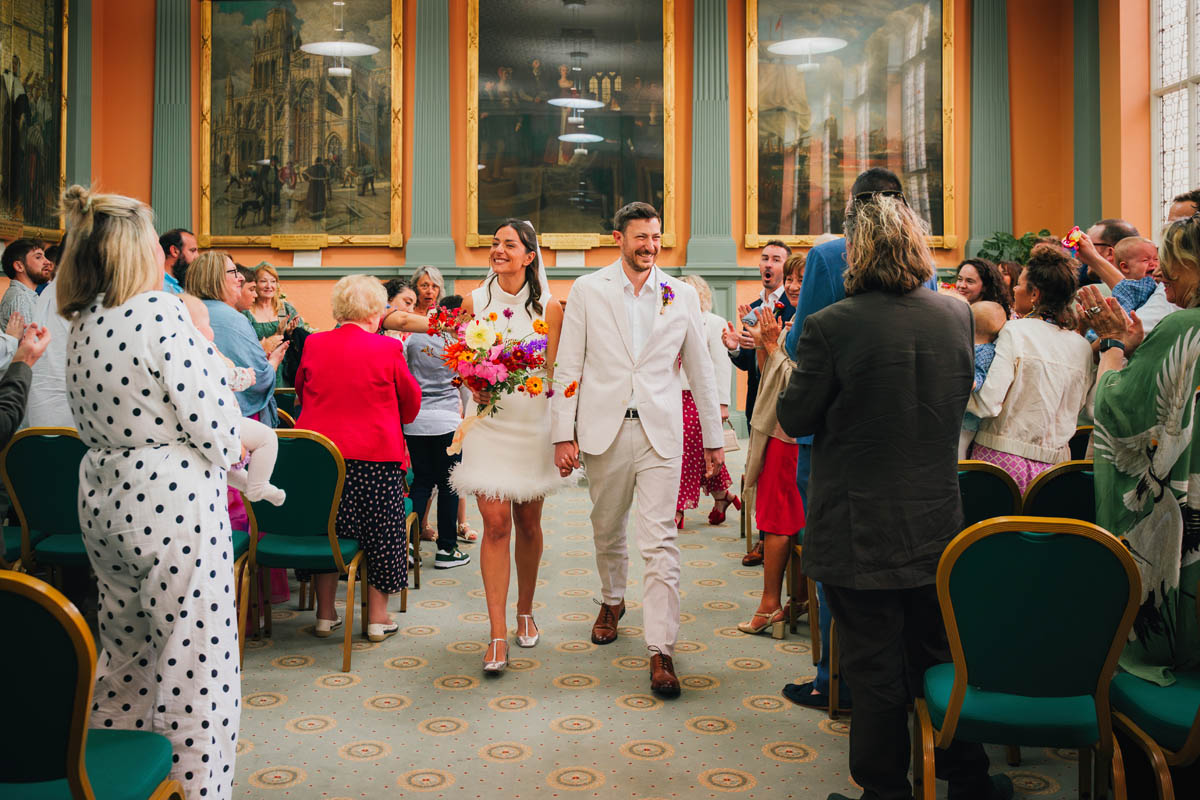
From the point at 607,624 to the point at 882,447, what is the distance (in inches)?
93.6

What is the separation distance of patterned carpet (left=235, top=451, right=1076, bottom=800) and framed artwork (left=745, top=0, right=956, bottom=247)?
25.2 ft

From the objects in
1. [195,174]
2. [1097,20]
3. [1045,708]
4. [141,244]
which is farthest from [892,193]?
[195,174]

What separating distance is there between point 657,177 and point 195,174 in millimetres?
5517

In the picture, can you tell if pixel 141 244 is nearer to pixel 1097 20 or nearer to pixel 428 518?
pixel 428 518

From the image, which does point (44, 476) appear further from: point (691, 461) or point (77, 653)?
point (691, 461)

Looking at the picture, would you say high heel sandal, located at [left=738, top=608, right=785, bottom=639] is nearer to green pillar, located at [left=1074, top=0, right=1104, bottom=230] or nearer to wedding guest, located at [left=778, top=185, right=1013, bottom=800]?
wedding guest, located at [left=778, top=185, right=1013, bottom=800]

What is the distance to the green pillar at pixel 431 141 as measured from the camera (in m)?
11.7

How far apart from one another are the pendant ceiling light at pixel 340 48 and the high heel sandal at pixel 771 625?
363 inches

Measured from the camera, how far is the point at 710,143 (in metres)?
11.9

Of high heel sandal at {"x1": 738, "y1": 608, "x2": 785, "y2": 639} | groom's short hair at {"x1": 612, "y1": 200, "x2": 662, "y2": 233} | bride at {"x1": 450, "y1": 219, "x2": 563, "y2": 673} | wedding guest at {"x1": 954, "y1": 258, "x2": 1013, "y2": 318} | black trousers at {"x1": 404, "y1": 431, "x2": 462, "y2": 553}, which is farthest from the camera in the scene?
black trousers at {"x1": 404, "y1": 431, "x2": 462, "y2": 553}

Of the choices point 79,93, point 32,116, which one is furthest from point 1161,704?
point 79,93

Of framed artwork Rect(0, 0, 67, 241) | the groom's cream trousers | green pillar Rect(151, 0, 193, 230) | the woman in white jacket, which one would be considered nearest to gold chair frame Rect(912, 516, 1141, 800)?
the groom's cream trousers

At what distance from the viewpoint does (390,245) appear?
11789 mm

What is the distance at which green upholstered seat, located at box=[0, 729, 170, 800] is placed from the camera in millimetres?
1994
